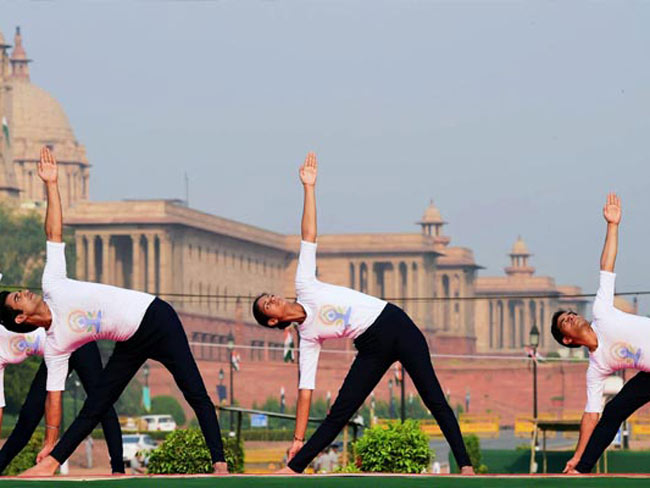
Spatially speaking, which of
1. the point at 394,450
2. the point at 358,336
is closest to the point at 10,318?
the point at 358,336

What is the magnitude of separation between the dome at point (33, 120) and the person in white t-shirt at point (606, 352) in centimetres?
15236

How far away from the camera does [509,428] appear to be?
380 feet

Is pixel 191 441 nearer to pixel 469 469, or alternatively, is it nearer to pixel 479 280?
pixel 469 469

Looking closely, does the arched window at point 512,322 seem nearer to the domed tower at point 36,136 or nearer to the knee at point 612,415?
the domed tower at point 36,136

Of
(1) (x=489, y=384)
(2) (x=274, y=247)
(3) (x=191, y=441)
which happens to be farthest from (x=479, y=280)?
(3) (x=191, y=441)

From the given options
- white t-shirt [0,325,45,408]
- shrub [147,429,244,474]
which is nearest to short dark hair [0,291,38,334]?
white t-shirt [0,325,45,408]

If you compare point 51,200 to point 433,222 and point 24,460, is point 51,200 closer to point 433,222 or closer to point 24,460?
point 24,460

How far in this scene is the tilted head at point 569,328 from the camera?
11.8 meters

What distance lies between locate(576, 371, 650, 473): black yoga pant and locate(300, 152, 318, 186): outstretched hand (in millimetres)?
2216

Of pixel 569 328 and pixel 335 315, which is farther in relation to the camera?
pixel 335 315

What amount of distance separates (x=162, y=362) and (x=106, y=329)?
15.2 inches

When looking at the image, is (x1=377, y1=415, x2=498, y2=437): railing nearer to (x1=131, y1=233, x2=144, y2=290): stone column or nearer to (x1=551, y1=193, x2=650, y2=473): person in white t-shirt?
(x1=131, y1=233, x2=144, y2=290): stone column

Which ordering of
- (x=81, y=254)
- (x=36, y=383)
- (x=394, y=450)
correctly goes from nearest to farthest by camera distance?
(x=36, y=383) < (x=394, y=450) < (x=81, y=254)

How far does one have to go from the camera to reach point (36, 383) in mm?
13133
